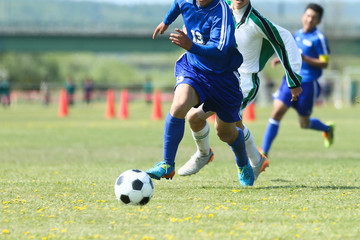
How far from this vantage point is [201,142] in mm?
7680

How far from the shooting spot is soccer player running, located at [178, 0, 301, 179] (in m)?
7.32

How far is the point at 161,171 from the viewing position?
638 cm

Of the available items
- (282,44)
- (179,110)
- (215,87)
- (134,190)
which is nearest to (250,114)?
(282,44)

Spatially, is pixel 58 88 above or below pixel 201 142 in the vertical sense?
below

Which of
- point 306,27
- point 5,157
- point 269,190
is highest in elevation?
point 306,27

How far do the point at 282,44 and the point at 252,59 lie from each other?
50 centimetres

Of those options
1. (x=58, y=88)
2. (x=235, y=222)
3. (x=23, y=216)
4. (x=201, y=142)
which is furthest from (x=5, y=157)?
(x=58, y=88)

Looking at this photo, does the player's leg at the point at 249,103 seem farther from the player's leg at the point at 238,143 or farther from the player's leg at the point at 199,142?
the player's leg at the point at 238,143

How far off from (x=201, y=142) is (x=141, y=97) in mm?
44930

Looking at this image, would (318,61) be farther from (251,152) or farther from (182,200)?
(182,200)

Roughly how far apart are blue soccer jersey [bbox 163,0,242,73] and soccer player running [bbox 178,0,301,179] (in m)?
0.83

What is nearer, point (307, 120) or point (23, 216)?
point (23, 216)

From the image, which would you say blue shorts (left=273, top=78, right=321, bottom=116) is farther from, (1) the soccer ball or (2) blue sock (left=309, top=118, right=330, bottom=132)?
(1) the soccer ball

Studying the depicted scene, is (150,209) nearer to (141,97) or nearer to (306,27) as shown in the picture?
(306,27)
